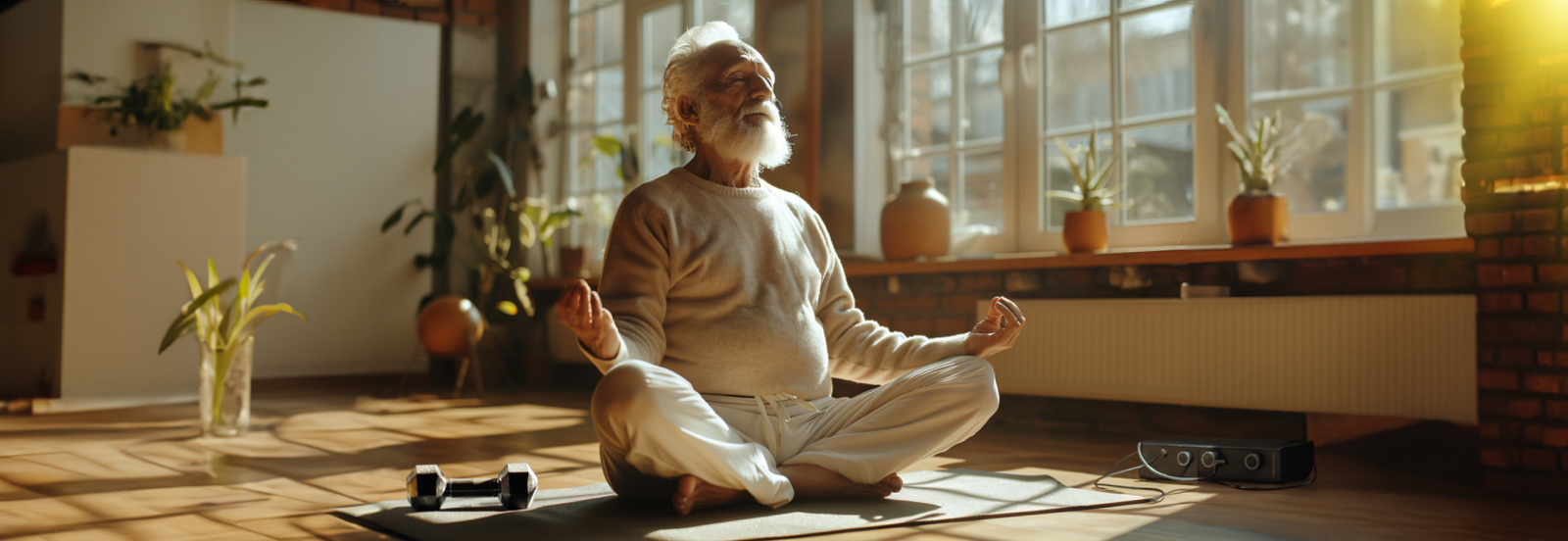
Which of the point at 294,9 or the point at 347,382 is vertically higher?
the point at 294,9

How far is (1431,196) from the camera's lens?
3.44 metres

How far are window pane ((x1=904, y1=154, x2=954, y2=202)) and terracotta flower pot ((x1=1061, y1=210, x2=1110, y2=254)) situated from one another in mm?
839

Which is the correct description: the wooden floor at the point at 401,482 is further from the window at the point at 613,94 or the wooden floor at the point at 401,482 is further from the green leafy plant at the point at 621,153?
the window at the point at 613,94

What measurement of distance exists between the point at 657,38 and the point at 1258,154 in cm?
395

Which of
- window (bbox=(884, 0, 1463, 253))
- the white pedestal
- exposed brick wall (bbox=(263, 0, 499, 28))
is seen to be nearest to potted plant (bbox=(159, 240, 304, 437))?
the white pedestal

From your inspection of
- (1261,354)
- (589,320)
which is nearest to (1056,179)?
(1261,354)

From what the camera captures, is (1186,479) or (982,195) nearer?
(1186,479)

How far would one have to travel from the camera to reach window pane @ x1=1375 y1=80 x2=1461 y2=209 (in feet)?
11.1

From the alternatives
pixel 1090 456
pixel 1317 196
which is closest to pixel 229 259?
pixel 1090 456

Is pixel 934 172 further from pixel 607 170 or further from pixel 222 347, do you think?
pixel 222 347

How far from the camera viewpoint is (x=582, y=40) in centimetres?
726

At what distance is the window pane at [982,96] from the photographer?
4.68 metres

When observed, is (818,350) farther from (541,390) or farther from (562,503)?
(541,390)

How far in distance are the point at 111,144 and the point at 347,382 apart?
1.84m
